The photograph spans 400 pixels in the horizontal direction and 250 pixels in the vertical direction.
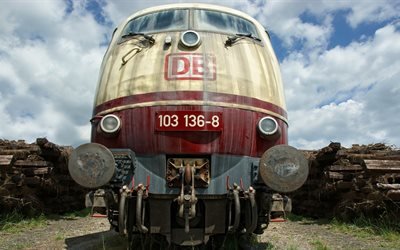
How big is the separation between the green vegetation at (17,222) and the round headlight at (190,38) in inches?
211

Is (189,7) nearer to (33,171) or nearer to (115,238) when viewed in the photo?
(115,238)

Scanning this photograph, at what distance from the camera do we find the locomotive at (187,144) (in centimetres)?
462

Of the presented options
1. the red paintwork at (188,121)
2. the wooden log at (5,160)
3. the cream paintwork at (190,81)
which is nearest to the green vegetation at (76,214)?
the wooden log at (5,160)

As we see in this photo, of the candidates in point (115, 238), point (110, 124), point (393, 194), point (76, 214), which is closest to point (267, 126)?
point (110, 124)

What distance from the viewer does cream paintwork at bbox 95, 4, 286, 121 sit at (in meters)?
5.08

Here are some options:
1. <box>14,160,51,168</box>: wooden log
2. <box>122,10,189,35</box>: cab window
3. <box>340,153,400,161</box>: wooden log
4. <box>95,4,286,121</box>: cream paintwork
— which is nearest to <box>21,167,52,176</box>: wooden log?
<box>14,160,51,168</box>: wooden log

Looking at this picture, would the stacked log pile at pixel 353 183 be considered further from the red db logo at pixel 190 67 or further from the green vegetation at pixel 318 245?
the red db logo at pixel 190 67

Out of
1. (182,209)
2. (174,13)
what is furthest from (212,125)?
(174,13)

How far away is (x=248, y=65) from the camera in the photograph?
5.39m

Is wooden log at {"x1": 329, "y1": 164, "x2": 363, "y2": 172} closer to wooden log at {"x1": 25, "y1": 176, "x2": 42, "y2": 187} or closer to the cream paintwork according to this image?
the cream paintwork

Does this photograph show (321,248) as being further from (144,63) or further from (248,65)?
(144,63)

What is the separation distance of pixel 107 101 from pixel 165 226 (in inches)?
68.0

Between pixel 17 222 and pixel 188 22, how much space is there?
19.9ft

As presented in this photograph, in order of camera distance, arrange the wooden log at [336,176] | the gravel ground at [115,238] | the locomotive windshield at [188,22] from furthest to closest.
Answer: the wooden log at [336,176], the gravel ground at [115,238], the locomotive windshield at [188,22]
